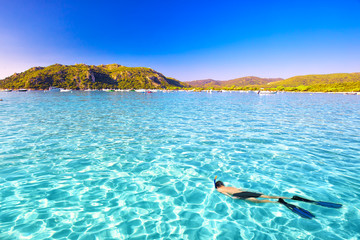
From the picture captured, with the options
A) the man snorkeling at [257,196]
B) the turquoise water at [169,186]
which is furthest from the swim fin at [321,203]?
the turquoise water at [169,186]

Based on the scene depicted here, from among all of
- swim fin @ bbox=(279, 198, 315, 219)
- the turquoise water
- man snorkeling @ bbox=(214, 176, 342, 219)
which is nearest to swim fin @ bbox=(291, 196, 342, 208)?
man snorkeling @ bbox=(214, 176, 342, 219)

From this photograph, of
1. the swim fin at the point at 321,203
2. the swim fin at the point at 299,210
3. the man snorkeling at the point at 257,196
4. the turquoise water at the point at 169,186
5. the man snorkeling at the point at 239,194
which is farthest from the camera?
the man snorkeling at the point at 239,194

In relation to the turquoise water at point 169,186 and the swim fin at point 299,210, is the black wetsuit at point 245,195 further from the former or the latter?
the swim fin at point 299,210

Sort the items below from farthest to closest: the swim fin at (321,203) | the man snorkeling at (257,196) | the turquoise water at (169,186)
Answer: the swim fin at (321,203), the man snorkeling at (257,196), the turquoise water at (169,186)

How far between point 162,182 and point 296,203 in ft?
18.8

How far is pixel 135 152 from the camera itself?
1209 centimetres

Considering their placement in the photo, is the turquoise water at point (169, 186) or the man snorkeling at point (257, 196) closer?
the turquoise water at point (169, 186)

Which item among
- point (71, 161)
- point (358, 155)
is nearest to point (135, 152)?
point (71, 161)

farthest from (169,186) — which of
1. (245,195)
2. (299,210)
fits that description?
(299,210)

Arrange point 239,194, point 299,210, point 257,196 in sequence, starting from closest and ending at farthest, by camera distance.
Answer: point 299,210 < point 257,196 < point 239,194

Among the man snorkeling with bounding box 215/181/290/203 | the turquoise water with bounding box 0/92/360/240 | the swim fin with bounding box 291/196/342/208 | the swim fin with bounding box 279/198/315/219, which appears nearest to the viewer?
the turquoise water with bounding box 0/92/360/240

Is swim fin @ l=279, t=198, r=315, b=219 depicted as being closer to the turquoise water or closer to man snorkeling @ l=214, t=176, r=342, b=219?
man snorkeling @ l=214, t=176, r=342, b=219

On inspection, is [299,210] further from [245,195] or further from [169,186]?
[169,186]

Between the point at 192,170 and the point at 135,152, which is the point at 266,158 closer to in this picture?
the point at 192,170
